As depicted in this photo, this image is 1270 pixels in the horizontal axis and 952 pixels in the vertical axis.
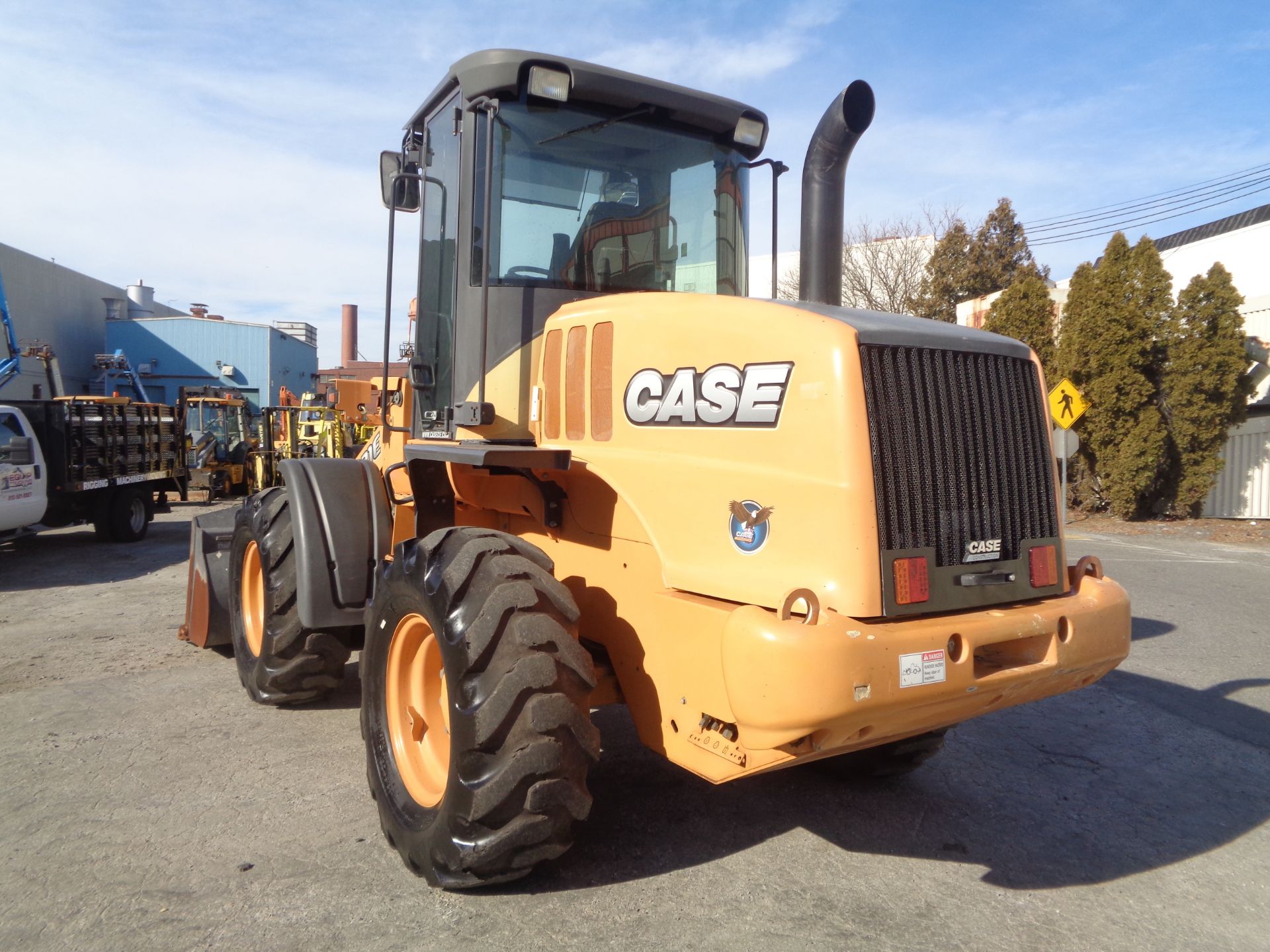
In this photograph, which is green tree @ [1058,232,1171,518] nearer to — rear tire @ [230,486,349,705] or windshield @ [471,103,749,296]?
windshield @ [471,103,749,296]

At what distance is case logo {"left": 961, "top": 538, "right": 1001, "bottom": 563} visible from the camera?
10.4 feet

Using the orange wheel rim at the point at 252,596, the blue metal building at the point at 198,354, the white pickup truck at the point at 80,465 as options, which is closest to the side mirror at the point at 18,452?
the white pickup truck at the point at 80,465

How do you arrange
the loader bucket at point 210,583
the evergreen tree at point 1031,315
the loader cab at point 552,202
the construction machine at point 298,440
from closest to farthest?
the loader cab at point 552,202 < the loader bucket at point 210,583 < the evergreen tree at point 1031,315 < the construction machine at point 298,440

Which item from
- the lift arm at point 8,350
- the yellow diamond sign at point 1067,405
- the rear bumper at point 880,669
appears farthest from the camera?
the lift arm at point 8,350

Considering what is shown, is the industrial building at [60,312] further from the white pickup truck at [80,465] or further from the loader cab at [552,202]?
the loader cab at [552,202]

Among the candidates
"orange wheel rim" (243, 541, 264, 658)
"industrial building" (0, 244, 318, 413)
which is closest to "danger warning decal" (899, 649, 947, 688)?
"orange wheel rim" (243, 541, 264, 658)

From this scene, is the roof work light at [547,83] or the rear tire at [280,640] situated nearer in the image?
the roof work light at [547,83]

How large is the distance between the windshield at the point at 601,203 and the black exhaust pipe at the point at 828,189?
2.09 feet

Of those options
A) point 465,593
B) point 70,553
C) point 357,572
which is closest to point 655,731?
point 465,593

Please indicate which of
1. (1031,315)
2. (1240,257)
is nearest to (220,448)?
(1031,315)

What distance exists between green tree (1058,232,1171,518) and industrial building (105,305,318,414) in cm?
3112

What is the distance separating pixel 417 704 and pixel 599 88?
2658 millimetres

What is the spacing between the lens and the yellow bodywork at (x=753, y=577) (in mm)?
2771

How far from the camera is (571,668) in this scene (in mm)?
3127
